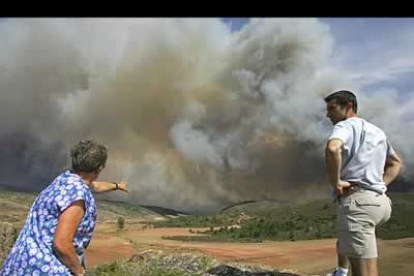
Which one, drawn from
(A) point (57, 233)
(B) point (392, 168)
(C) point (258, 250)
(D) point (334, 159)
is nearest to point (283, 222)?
(C) point (258, 250)

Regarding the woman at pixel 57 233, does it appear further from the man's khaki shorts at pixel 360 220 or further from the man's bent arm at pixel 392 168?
the man's bent arm at pixel 392 168

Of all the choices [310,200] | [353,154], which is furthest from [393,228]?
[353,154]

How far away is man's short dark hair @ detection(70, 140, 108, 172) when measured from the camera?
231 centimetres

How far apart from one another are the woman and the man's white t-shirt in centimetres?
138

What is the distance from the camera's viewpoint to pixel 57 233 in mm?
2174

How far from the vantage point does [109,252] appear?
17.8 feet

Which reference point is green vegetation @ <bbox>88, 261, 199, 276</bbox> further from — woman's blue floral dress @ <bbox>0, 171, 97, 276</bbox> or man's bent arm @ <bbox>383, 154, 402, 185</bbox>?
woman's blue floral dress @ <bbox>0, 171, 97, 276</bbox>

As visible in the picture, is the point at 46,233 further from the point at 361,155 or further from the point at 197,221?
the point at 197,221

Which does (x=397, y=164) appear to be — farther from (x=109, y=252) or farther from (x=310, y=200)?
(x=109, y=252)

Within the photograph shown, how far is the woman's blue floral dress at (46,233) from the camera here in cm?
222

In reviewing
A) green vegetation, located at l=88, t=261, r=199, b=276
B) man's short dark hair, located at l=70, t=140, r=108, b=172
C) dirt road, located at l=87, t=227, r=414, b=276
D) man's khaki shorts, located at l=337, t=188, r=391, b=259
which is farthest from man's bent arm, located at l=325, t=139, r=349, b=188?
dirt road, located at l=87, t=227, r=414, b=276
